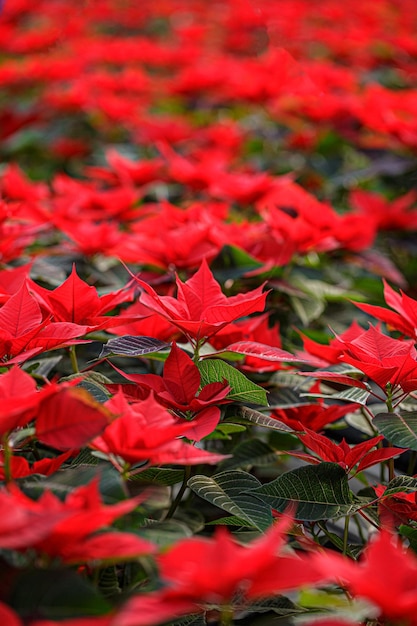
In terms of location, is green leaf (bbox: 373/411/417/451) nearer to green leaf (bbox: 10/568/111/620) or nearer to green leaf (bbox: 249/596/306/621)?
green leaf (bbox: 249/596/306/621)

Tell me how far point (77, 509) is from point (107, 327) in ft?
0.97

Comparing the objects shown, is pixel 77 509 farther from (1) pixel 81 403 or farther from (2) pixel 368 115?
(2) pixel 368 115

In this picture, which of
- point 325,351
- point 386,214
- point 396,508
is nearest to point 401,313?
point 325,351

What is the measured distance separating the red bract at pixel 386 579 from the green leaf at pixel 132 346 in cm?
33

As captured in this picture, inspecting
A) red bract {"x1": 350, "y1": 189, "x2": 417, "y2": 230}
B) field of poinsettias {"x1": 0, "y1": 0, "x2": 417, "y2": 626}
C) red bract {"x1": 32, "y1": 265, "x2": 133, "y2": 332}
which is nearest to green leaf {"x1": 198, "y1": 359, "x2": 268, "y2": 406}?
field of poinsettias {"x1": 0, "y1": 0, "x2": 417, "y2": 626}

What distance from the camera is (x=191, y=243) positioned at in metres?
1.00

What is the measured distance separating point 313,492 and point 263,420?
9cm

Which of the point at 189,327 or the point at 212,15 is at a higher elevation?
the point at 189,327

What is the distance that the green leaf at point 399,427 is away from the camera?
701 millimetres

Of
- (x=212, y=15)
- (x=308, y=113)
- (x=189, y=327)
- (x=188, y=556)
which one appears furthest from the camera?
(x=212, y=15)

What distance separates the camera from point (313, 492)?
28.1 inches

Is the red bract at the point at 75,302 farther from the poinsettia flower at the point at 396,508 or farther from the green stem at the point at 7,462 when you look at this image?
the poinsettia flower at the point at 396,508

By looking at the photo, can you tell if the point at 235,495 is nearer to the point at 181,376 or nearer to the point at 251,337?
the point at 181,376

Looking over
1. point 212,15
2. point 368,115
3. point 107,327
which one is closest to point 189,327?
point 107,327
